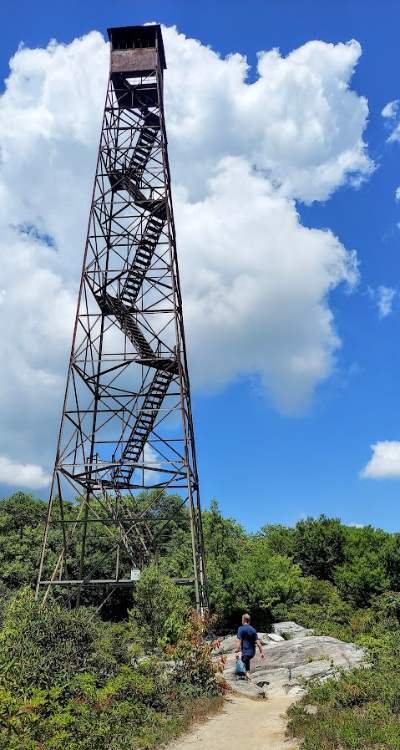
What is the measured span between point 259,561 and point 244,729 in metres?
16.6

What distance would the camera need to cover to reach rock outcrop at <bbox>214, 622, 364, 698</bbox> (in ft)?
43.8

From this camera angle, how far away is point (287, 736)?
9266mm

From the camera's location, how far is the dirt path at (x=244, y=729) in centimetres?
919

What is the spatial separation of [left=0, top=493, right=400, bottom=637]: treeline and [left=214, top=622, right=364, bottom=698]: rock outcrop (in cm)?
492

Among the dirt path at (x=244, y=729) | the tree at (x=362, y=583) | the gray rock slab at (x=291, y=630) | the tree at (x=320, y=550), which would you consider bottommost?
the dirt path at (x=244, y=729)

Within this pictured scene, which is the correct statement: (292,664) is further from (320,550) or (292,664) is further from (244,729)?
(320,550)

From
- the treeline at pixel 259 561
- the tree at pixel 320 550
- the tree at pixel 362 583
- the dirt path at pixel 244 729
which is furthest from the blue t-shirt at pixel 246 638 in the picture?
the tree at pixel 320 550

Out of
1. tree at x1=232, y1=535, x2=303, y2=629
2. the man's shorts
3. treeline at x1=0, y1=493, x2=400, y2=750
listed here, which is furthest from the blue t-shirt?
tree at x1=232, y1=535, x2=303, y2=629

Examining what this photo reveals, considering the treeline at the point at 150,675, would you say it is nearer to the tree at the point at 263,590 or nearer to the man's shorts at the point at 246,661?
the tree at the point at 263,590

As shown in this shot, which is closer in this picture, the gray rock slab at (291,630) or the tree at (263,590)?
the gray rock slab at (291,630)

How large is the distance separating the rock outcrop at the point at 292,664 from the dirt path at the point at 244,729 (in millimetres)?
953

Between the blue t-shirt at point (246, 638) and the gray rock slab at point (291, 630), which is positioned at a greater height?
the blue t-shirt at point (246, 638)

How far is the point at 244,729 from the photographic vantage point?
1020 centimetres

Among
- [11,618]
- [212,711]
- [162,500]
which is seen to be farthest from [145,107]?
[162,500]
